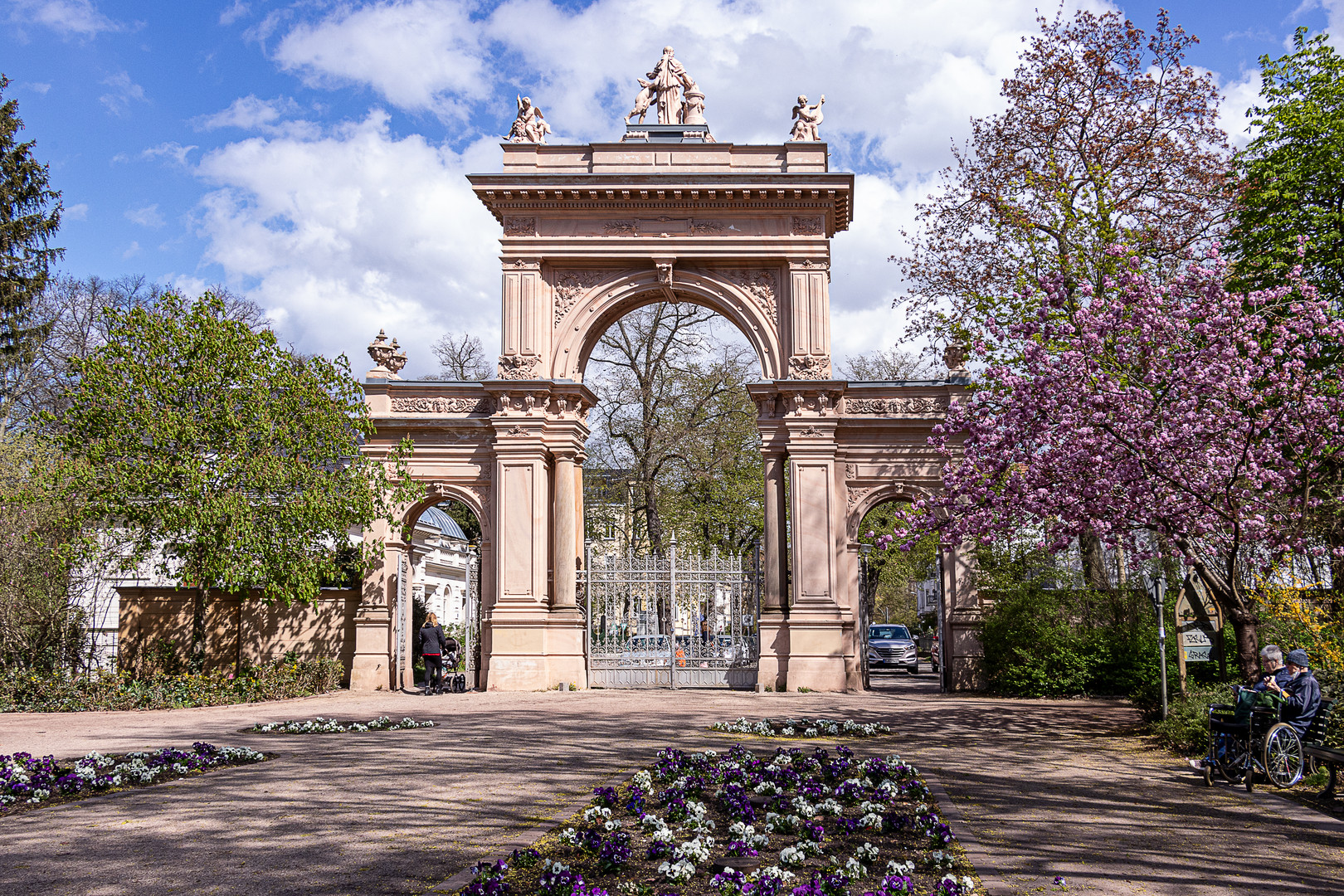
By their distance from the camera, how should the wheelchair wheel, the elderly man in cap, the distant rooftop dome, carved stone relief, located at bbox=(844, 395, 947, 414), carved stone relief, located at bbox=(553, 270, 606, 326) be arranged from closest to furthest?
the wheelchair wheel
the elderly man in cap
carved stone relief, located at bbox=(844, 395, 947, 414)
carved stone relief, located at bbox=(553, 270, 606, 326)
the distant rooftop dome

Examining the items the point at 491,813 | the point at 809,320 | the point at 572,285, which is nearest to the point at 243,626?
the point at 572,285

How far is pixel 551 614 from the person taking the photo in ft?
74.7

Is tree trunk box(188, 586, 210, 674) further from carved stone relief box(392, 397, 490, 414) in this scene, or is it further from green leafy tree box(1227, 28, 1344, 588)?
green leafy tree box(1227, 28, 1344, 588)

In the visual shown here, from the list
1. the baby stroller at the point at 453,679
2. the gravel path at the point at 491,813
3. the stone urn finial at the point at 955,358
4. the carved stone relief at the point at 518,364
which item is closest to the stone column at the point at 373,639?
the baby stroller at the point at 453,679

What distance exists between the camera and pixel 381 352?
24.3 m

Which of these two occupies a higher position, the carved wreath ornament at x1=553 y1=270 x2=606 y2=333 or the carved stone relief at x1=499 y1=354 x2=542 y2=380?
the carved wreath ornament at x1=553 y1=270 x2=606 y2=333

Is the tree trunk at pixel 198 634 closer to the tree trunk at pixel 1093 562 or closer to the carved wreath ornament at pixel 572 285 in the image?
the carved wreath ornament at pixel 572 285

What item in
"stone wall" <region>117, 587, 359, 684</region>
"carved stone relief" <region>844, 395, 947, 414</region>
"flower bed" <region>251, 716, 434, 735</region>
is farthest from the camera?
"carved stone relief" <region>844, 395, 947, 414</region>

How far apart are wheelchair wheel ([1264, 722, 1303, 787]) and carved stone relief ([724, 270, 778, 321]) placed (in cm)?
1568

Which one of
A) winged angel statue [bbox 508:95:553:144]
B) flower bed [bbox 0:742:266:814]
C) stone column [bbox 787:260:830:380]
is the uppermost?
winged angel statue [bbox 508:95:553:144]

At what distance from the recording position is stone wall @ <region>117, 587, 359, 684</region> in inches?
870

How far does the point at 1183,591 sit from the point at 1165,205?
12.5 m

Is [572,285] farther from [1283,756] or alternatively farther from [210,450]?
[1283,756]

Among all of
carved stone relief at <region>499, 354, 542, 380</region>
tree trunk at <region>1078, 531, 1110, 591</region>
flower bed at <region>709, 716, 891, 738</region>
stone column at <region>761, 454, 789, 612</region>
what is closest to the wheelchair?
flower bed at <region>709, 716, 891, 738</region>
